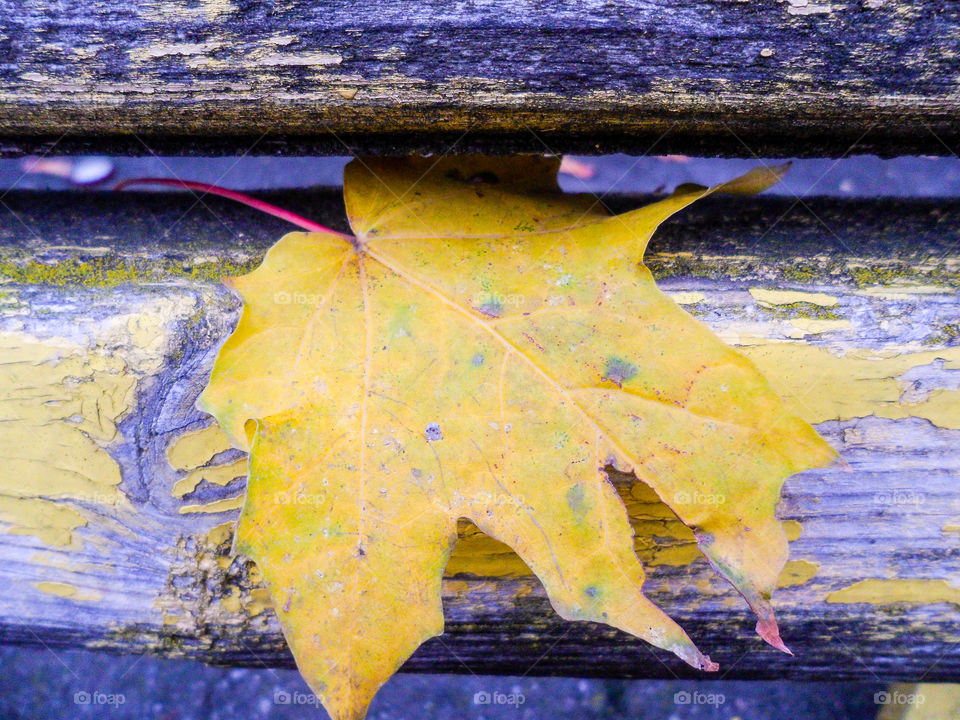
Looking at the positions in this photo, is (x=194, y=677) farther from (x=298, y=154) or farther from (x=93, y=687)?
(x=298, y=154)

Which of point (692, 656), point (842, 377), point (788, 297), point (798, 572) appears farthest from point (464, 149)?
point (798, 572)

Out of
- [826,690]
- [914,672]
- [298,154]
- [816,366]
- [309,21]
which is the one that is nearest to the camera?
[309,21]

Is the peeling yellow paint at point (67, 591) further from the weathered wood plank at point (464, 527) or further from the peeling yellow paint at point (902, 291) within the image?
the peeling yellow paint at point (902, 291)

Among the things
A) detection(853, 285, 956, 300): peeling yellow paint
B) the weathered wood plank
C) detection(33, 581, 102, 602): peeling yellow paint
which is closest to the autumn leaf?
the weathered wood plank

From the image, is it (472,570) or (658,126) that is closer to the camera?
(658,126)

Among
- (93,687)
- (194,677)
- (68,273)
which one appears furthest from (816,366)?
(93,687)

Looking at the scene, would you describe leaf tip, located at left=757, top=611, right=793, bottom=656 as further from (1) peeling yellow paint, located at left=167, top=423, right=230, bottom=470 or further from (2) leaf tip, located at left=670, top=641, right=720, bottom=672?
(1) peeling yellow paint, located at left=167, top=423, right=230, bottom=470
